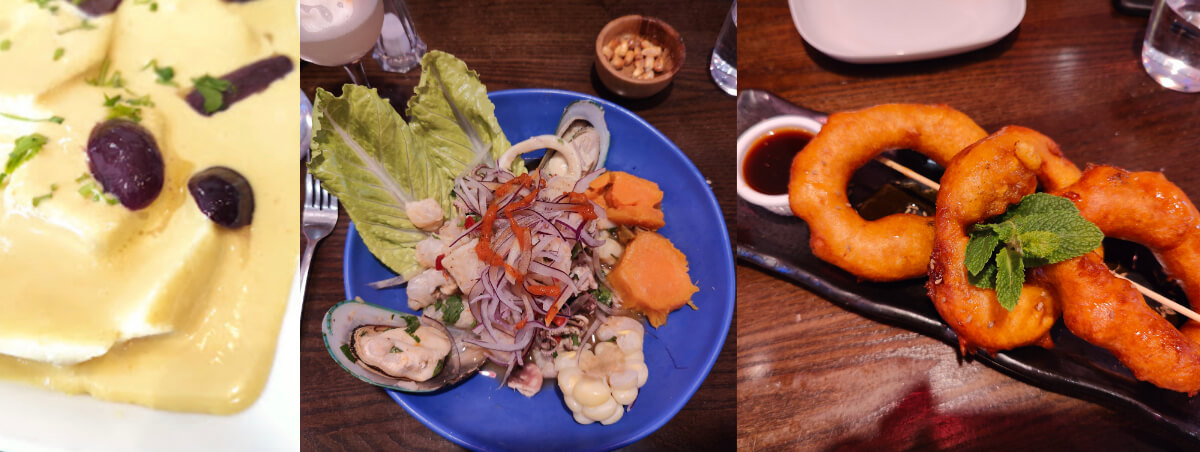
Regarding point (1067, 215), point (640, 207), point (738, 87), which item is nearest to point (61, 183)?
point (640, 207)

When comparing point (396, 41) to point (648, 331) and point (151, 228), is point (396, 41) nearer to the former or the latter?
point (151, 228)

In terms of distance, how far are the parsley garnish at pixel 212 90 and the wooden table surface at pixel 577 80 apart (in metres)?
0.46

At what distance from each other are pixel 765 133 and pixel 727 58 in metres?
0.26

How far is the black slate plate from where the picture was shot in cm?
148

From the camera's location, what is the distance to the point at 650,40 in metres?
1.53

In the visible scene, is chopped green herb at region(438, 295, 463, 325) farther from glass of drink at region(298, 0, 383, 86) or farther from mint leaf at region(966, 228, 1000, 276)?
mint leaf at region(966, 228, 1000, 276)

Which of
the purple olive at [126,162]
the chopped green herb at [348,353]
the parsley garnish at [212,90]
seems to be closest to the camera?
the purple olive at [126,162]

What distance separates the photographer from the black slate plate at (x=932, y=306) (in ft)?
4.86

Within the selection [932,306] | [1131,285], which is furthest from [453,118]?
[1131,285]

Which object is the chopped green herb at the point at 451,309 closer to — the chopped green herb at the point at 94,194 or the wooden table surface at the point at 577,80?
the wooden table surface at the point at 577,80

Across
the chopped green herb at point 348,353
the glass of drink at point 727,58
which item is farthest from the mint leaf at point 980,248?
the chopped green herb at point 348,353

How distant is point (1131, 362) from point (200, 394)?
201cm

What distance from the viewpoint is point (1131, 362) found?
131cm

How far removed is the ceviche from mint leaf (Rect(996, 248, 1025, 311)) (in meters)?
0.72
